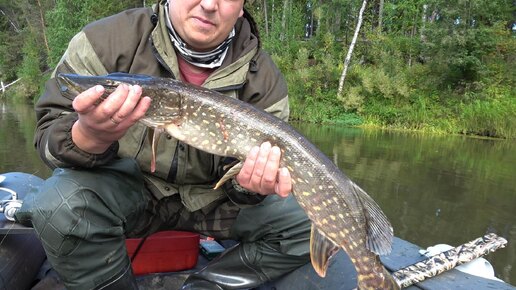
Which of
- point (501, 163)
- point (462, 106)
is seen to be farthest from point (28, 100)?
point (501, 163)

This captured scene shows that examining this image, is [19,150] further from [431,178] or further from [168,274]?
[431,178]

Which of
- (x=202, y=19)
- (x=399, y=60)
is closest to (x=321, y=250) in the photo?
(x=202, y=19)

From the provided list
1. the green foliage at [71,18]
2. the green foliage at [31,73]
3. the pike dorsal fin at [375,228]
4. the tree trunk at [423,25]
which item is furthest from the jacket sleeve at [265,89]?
the green foliage at [31,73]

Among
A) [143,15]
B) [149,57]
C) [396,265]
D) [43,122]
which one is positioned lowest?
[396,265]

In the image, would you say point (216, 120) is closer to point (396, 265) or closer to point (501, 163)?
point (396, 265)

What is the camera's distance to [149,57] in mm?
2312

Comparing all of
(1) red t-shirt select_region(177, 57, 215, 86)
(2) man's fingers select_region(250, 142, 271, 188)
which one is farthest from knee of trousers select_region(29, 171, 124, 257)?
(1) red t-shirt select_region(177, 57, 215, 86)

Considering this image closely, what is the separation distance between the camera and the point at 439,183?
796cm

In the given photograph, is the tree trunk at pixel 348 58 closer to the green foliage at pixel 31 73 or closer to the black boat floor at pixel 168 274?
the black boat floor at pixel 168 274

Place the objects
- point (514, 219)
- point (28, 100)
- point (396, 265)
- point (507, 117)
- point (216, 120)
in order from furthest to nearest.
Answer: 1. point (28, 100)
2. point (507, 117)
3. point (514, 219)
4. point (396, 265)
5. point (216, 120)

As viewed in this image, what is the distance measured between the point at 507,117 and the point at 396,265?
1424 centimetres

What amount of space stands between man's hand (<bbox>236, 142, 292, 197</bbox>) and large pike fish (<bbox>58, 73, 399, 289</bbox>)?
4cm

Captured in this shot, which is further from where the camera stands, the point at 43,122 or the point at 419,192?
the point at 419,192

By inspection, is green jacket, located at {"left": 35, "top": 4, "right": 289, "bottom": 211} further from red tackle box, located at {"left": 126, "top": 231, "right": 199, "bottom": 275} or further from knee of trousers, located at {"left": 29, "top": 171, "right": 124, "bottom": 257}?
red tackle box, located at {"left": 126, "top": 231, "right": 199, "bottom": 275}
